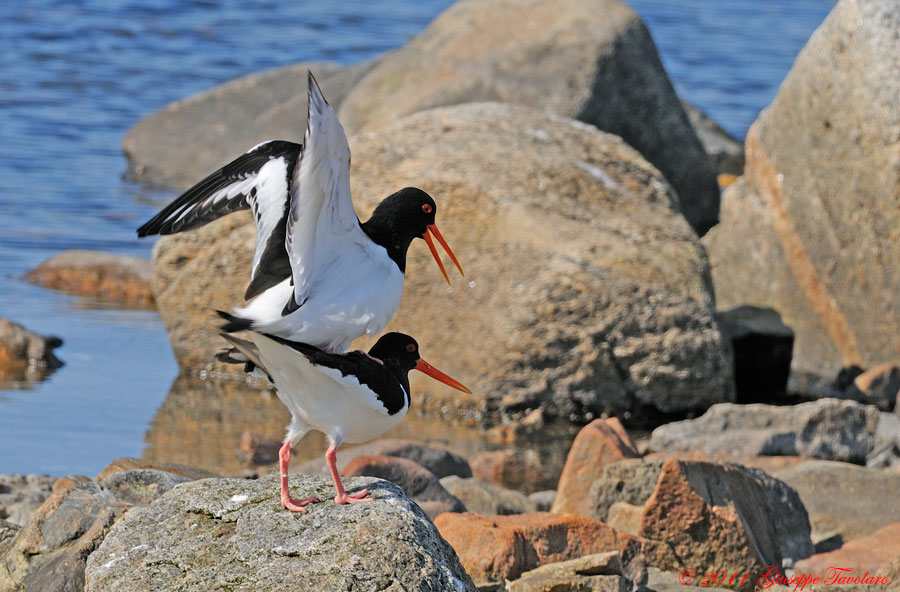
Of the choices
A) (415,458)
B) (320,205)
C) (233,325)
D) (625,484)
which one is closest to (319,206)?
(320,205)

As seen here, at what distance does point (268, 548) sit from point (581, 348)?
476 centimetres

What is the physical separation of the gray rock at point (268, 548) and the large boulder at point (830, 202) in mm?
6270

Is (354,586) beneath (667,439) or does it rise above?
above

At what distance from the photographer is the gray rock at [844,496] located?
273 inches

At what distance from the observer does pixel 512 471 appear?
8.14 m

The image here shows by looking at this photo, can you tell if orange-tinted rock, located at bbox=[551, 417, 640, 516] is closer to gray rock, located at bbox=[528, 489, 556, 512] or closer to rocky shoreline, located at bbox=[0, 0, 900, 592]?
rocky shoreline, located at bbox=[0, 0, 900, 592]

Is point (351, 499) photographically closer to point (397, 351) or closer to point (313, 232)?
point (397, 351)

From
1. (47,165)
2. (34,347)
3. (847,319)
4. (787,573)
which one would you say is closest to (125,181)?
(47,165)

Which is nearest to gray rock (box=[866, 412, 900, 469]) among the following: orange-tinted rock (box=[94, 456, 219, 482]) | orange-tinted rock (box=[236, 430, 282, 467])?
orange-tinted rock (box=[236, 430, 282, 467])

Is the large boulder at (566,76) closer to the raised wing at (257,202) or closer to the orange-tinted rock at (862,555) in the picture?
the orange-tinted rock at (862,555)

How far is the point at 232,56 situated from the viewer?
71.5ft

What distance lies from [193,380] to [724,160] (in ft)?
32.7

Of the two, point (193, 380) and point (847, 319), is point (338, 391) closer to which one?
point (193, 380)

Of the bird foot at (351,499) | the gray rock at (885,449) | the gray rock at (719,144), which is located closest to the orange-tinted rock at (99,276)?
the gray rock at (885,449)
